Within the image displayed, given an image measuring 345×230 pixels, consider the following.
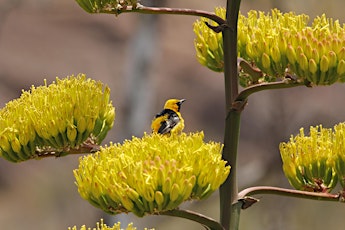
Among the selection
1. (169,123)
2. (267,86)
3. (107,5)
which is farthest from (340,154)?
(169,123)

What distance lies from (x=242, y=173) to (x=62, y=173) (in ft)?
16.0

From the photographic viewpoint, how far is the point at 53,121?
3439mm

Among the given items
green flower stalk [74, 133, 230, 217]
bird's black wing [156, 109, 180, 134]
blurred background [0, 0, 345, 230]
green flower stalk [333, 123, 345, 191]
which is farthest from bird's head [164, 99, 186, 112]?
blurred background [0, 0, 345, 230]

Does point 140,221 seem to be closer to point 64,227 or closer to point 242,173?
point 242,173

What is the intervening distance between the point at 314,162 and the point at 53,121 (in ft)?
Result: 2.95

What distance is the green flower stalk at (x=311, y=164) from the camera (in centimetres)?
347

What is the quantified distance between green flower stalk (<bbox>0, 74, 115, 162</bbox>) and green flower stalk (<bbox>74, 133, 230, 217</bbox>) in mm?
443

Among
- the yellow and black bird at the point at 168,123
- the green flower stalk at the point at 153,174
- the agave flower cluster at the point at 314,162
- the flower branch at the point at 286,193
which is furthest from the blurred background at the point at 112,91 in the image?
the green flower stalk at the point at 153,174

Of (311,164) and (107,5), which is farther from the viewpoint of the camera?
(311,164)

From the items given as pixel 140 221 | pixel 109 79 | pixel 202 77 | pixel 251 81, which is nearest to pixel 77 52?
pixel 109 79

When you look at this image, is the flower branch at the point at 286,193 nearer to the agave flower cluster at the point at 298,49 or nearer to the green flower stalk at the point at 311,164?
the green flower stalk at the point at 311,164

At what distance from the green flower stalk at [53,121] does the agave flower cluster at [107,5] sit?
0.34m

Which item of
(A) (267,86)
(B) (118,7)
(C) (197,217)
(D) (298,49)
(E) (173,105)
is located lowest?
(C) (197,217)

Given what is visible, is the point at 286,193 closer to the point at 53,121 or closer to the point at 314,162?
the point at 314,162
